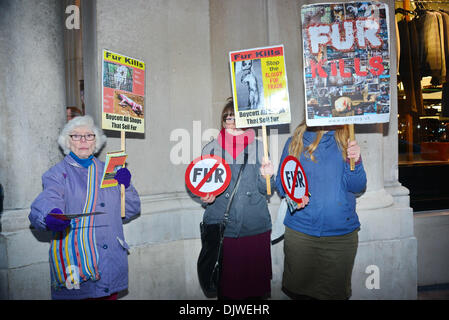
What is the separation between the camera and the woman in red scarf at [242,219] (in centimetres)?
328

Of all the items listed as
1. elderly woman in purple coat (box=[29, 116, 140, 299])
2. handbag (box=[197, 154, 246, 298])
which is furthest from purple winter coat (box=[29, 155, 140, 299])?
handbag (box=[197, 154, 246, 298])

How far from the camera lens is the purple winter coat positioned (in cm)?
265

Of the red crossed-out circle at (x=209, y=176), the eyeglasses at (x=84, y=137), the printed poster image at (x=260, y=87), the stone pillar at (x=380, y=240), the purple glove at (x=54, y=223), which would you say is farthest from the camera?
the stone pillar at (x=380, y=240)

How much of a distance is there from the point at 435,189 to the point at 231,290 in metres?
3.38

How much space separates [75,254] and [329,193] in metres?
2.14

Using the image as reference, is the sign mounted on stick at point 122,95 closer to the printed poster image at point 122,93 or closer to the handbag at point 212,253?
the printed poster image at point 122,93

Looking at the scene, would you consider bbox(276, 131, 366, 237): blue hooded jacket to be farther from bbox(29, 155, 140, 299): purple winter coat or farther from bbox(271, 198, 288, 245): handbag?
bbox(29, 155, 140, 299): purple winter coat

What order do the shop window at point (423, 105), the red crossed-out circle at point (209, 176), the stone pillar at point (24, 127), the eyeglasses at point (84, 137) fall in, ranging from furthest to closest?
1. the shop window at point (423, 105)
2. the stone pillar at point (24, 127)
3. the red crossed-out circle at point (209, 176)
4. the eyeglasses at point (84, 137)

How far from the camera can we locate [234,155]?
3.34 metres

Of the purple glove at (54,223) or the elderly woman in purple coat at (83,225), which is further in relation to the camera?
the elderly woman in purple coat at (83,225)

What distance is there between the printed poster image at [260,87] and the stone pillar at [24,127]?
196 centimetres

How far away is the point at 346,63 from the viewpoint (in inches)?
114

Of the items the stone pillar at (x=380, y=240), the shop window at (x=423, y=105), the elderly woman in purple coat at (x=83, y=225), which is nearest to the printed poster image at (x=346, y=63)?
the stone pillar at (x=380, y=240)

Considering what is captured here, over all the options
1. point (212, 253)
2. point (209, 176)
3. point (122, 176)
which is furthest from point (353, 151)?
point (122, 176)
